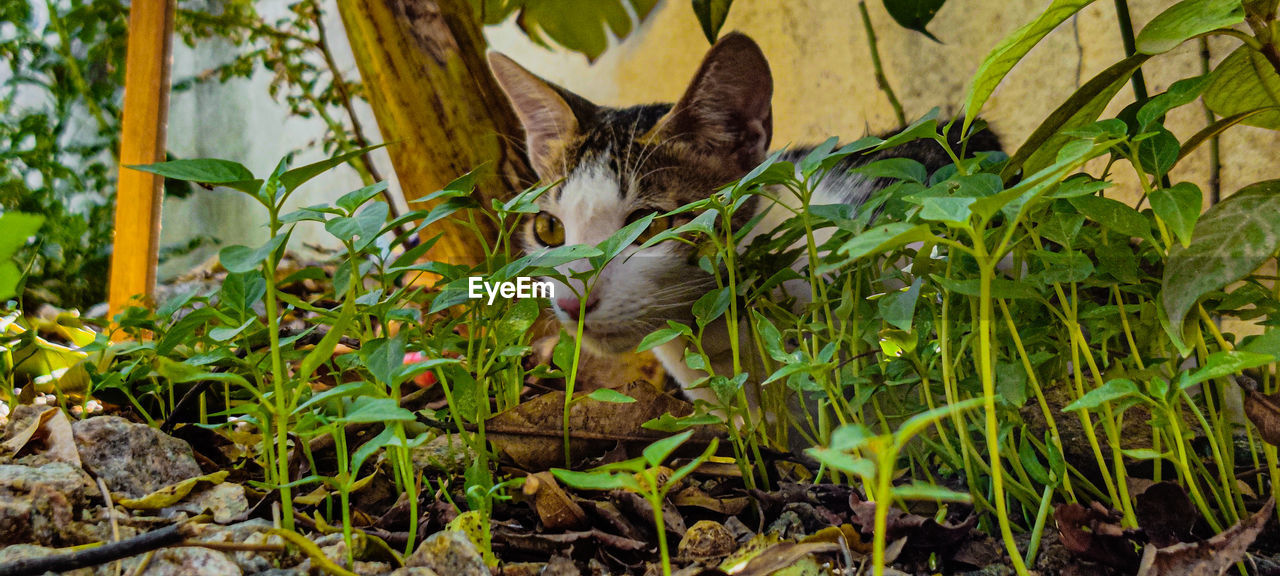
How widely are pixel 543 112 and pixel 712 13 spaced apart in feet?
1.05

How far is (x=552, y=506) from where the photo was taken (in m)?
0.57

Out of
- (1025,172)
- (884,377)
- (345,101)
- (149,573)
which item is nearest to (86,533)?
(149,573)

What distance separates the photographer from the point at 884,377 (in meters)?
0.60

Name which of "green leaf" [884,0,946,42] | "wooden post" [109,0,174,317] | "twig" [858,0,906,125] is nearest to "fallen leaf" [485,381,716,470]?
"green leaf" [884,0,946,42]

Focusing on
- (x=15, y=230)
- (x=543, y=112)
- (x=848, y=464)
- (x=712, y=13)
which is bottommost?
(x=848, y=464)

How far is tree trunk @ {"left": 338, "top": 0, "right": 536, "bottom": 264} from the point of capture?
125cm

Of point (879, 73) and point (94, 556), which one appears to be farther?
point (879, 73)

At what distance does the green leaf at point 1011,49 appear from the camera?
19.1 inches

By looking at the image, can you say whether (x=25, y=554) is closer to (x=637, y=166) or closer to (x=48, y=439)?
(x=48, y=439)

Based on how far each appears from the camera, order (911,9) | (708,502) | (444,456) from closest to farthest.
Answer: (708,502)
(444,456)
(911,9)

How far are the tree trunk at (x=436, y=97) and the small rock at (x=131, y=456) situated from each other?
625 millimetres

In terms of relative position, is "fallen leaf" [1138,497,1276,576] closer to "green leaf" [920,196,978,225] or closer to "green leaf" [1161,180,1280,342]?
"green leaf" [1161,180,1280,342]

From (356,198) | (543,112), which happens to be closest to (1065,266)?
(356,198)

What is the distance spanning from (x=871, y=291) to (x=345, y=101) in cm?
164
